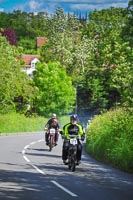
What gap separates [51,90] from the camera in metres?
74.8

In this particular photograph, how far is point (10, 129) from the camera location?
60344 millimetres

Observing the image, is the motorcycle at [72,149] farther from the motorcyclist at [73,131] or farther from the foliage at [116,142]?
the foliage at [116,142]

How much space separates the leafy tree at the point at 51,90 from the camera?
7431 cm

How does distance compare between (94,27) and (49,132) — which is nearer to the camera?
(49,132)

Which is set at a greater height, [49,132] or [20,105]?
[20,105]

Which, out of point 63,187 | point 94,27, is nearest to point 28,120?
point 94,27

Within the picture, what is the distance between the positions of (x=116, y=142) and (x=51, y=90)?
2008 inches

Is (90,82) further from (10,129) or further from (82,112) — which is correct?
(10,129)

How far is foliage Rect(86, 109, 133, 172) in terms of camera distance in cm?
2109

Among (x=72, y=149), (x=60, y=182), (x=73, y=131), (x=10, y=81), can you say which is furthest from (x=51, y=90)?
(x=60, y=182)

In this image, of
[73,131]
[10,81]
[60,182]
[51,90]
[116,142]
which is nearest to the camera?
[60,182]

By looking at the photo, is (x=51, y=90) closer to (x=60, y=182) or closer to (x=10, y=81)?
(x=10, y=81)

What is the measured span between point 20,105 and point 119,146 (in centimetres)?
4938

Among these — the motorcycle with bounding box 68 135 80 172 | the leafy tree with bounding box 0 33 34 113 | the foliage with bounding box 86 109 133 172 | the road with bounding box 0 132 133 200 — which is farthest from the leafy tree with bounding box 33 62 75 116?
the motorcycle with bounding box 68 135 80 172
